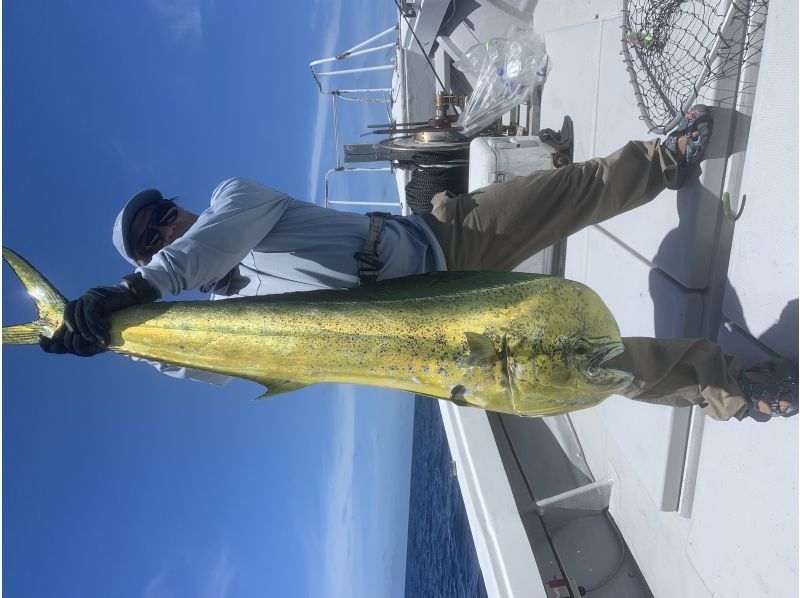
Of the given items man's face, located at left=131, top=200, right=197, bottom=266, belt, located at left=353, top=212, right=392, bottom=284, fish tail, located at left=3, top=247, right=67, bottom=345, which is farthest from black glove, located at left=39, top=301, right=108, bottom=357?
belt, located at left=353, top=212, right=392, bottom=284

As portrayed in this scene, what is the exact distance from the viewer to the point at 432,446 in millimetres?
14961

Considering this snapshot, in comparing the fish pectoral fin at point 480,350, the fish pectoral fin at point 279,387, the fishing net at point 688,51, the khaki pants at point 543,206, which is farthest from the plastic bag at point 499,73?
the fish pectoral fin at point 279,387

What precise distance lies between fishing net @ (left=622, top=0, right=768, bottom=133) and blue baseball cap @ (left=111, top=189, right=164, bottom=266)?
279cm

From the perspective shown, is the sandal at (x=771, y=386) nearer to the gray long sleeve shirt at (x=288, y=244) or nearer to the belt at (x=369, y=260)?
the gray long sleeve shirt at (x=288, y=244)

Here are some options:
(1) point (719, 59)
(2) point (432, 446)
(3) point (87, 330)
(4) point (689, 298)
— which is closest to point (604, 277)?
(4) point (689, 298)

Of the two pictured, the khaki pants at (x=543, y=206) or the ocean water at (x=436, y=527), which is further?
the ocean water at (x=436, y=527)

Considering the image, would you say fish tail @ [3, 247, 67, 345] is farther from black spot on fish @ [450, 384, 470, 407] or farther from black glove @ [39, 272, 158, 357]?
black spot on fish @ [450, 384, 470, 407]

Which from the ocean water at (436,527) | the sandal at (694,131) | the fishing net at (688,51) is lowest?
the ocean water at (436,527)

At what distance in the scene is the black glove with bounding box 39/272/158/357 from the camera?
6.28 feet

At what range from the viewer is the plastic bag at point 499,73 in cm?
539

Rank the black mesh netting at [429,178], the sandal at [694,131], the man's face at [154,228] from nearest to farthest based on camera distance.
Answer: the sandal at [694,131], the man's face at [154,228], the black mesh netting at [429,178]

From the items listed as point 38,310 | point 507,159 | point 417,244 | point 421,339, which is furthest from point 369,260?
point 507,159

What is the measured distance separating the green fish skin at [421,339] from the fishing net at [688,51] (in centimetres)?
152

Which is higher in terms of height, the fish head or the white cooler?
the white cooler
